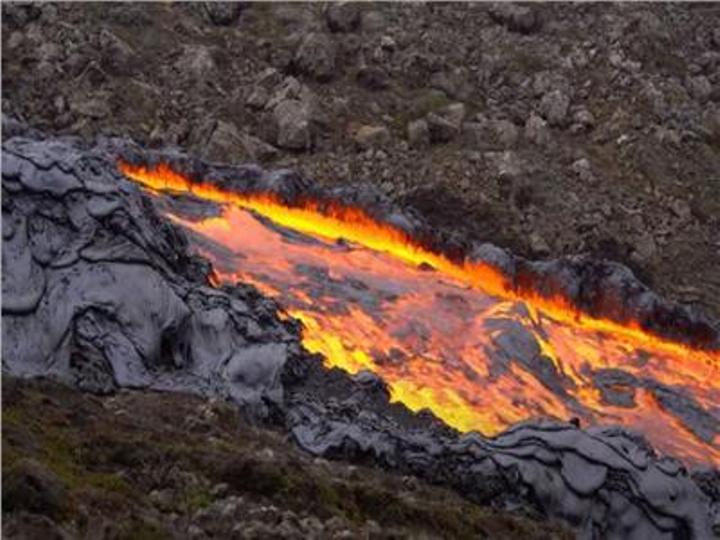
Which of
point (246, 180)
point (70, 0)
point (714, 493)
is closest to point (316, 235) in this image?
point (246, 180)

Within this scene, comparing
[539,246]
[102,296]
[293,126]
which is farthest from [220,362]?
[293,126]

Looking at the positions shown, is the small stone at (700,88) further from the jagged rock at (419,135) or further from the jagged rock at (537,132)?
the jagged rock at (419,135)

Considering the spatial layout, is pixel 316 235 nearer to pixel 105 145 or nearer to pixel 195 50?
pixel 105 145

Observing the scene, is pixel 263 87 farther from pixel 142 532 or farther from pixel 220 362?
pixel 142 532

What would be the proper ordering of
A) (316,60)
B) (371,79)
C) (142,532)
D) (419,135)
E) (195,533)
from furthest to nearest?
(371,79) → (316,60) → (419,135) → (195,533) → (142,532)

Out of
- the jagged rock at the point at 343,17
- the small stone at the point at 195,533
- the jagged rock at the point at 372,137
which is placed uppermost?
the jagged rock at the point at 343,17

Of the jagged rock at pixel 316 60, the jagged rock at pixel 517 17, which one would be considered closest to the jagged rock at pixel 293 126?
the jagged rock at pixel 316 60
